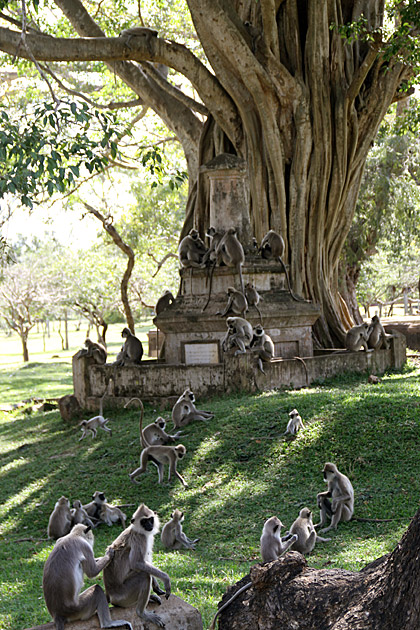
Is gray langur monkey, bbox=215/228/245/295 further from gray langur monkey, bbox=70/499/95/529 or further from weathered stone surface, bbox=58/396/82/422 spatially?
gray langur monkey, bbox=70/499/95/529

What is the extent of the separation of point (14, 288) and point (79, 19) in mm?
24317

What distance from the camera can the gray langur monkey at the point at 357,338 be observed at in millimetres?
13117

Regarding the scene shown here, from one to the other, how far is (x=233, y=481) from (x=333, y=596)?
4.64 m

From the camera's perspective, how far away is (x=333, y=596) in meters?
3.54

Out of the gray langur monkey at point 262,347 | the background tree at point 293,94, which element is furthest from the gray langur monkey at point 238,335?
the background tree at point 293,94

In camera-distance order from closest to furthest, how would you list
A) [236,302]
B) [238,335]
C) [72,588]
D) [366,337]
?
[72,588] < [238,335] < [236,302] < [366,337]

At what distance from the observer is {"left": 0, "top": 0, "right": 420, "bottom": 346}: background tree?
46.0ft

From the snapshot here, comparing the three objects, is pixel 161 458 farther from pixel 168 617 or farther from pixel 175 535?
pixel 168 617

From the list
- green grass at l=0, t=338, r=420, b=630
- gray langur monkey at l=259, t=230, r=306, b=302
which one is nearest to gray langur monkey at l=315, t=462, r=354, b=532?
green grass at l=0, t=338, r=420, b=630

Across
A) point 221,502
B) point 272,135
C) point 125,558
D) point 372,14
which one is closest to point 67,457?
point 221,502

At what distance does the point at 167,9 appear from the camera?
20625mm

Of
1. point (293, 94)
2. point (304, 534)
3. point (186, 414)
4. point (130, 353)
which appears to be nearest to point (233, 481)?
point (186, 414)

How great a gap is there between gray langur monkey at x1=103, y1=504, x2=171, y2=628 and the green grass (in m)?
0.69

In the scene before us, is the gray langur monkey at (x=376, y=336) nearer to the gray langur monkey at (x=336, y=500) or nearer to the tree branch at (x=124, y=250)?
the gray langur monkey at (x=336, y=500)
